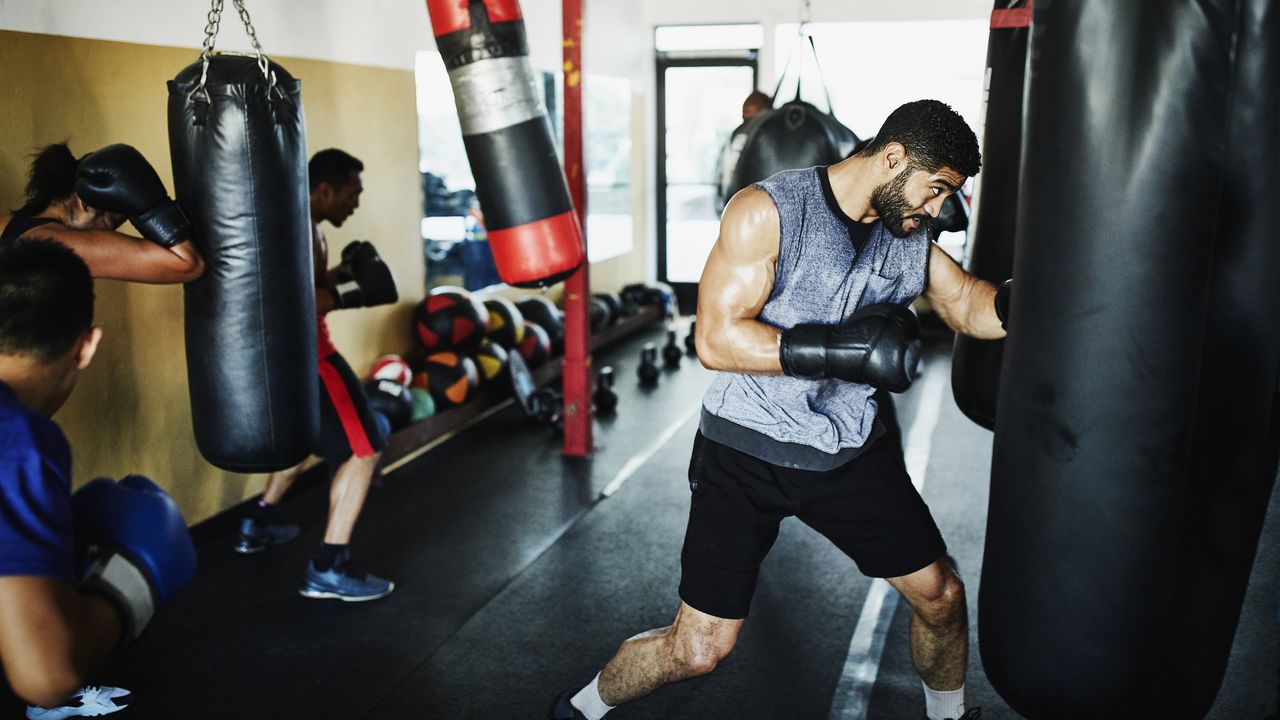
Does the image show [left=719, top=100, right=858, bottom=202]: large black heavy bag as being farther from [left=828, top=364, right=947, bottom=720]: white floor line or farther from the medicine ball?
the medicine ball

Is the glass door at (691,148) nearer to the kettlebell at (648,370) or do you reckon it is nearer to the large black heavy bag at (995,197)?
the kettlebell at (648,370)

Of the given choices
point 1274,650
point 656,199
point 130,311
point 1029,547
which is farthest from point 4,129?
point 656,199

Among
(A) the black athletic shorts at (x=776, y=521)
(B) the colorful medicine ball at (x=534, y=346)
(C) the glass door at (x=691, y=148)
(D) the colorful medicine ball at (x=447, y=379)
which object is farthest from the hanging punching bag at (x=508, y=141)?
(C) the glass door at (x=691, y=148)

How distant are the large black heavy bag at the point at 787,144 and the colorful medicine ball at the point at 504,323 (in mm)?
1882

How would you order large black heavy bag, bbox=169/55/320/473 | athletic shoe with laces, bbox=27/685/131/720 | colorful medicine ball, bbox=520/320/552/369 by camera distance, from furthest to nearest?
colorful medicine ball, bbox=520/320/552/369
athletic shoe with laces, bbox=27/685/131/720
large black heavy bag, bbox=169/55/320/473

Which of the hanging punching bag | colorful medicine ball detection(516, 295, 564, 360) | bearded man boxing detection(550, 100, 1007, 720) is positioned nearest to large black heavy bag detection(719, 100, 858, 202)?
the hanging punching bag

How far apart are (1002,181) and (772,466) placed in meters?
0.90

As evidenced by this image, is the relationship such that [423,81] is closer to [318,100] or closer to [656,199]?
[318,100]

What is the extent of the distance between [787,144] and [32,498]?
2.99 metres

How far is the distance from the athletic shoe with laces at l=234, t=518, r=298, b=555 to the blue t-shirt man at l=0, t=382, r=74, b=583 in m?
2.38

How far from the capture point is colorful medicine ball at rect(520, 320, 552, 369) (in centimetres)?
573

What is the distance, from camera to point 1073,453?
4.51 feet

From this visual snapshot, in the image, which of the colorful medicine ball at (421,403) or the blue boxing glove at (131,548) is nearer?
the blue boxing glove at (131,548)

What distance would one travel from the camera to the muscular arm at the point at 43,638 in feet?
4.04
